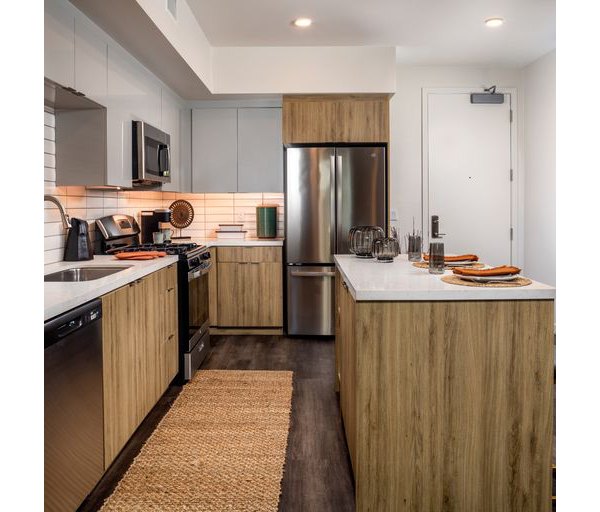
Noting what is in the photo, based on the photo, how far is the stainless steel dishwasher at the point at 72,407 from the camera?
1803mm

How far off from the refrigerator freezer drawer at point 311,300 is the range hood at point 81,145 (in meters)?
2.38

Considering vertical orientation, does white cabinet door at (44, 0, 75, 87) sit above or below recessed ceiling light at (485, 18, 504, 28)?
below

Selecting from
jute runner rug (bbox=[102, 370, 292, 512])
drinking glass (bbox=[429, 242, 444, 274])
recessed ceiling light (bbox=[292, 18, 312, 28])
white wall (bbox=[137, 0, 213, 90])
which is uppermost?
recessed ceiling light (bbox=[292, 18, 312, 28])

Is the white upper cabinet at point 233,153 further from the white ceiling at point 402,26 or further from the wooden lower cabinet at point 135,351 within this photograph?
the wooden lower cabinet at point 135,351

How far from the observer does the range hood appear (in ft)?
10.4

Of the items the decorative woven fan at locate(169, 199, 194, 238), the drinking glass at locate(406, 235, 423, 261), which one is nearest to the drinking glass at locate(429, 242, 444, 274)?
the drinking glass at locate(406, 235, 423, 261)

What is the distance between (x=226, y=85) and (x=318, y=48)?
879 mm

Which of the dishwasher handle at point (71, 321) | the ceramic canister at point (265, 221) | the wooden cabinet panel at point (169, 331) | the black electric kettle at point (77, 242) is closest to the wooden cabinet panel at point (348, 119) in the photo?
the ceramic canister at point (265, 221)

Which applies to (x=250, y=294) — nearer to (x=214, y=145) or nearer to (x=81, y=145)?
(x=214, y=145)

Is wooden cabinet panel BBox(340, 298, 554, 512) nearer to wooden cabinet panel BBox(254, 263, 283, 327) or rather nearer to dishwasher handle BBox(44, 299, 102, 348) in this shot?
dishwasher handle BBox(44, 299, 102, 348)

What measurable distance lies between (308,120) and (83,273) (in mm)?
2772

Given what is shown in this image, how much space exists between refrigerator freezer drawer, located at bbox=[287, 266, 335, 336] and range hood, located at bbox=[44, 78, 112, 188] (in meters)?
2.38

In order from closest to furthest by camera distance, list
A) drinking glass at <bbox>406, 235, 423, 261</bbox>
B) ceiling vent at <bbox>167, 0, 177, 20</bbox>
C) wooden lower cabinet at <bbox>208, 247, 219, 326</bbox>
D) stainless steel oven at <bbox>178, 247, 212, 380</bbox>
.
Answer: drinking glass at <bbox>406, 235, 423, 261</bbox>, ceiling vent at <bbox>167, 0, 177, 20</bbox>, stainless steel oven at <bbox>178, 247, 212, 380</bbox>, wooden lower cabinet at <bbox>208, 247, 219, 326</bbox>
